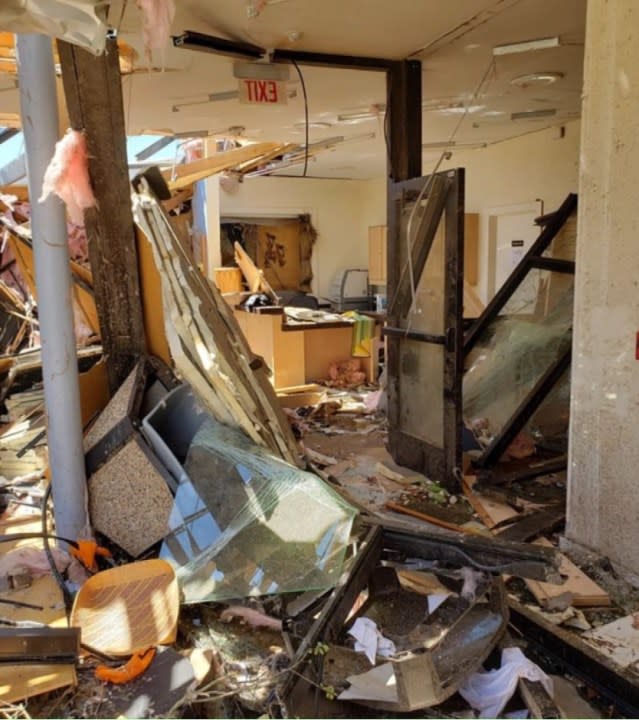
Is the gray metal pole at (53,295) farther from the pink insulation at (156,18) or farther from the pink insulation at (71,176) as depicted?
the pink insulation at (156,18)

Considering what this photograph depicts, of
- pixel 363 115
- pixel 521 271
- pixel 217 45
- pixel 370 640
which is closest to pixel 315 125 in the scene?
pixel 363 115

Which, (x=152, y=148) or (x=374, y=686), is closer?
(x=374, y=686)

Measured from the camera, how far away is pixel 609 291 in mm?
2582

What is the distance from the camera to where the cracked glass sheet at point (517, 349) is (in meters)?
4.32

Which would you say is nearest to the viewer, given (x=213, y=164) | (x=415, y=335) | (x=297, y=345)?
(x=415, y=335)

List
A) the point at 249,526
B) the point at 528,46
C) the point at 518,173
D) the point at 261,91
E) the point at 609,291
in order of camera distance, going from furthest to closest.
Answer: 1. the point at 518,173
2. the point at 261,91
3. the point at 528,46
4. the point at 609,291
5. the point at 249,526

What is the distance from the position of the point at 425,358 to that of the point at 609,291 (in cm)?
161

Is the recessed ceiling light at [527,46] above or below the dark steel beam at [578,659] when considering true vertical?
above

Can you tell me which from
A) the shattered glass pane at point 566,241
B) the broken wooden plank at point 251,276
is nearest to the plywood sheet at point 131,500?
the shattered glass pane at point 566,241

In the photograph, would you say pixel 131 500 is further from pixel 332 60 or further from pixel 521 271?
pixel 521 271

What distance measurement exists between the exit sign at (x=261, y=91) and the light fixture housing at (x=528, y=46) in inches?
57.2

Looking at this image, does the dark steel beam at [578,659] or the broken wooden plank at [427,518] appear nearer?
the dark steel beam at [578,659]

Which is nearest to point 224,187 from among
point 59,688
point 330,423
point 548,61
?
point 330,423

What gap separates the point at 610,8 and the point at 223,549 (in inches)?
105
